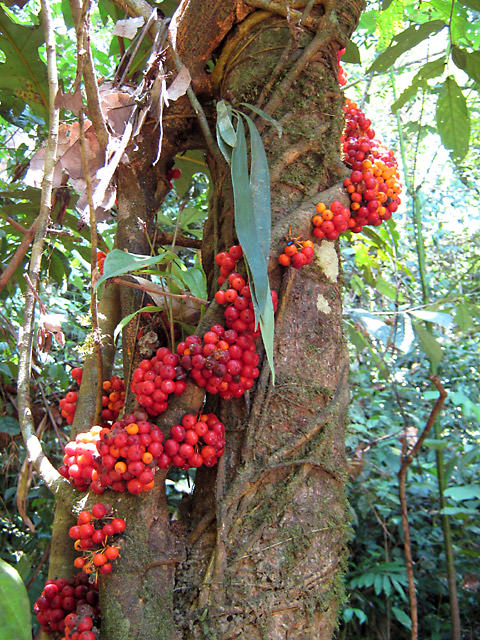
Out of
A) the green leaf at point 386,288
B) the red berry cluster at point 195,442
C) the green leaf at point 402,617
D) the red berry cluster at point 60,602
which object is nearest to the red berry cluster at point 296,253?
the red berry cluster at point 195,442

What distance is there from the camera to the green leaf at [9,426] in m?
1.96

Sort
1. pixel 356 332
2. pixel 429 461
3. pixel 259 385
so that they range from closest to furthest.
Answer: pixel 259 385 → pixel 356 332 → pixel 429 461

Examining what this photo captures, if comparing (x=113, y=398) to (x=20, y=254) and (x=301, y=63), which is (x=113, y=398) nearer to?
(x=20, y=254)

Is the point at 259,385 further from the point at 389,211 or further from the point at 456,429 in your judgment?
the point at 456,429

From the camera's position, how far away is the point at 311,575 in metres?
0.96

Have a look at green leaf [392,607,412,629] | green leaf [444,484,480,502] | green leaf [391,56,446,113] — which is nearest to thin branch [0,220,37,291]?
green leaf [391,56,446,113]

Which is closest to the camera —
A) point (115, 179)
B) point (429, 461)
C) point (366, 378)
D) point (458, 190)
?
point (115, 179)

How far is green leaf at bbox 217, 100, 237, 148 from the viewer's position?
107 cm

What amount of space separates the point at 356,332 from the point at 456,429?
5.39 feet

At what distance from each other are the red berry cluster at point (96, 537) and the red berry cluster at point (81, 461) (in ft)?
0.24

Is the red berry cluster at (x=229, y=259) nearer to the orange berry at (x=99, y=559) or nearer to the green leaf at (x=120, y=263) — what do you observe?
the green leaf at (x=120, y=263)

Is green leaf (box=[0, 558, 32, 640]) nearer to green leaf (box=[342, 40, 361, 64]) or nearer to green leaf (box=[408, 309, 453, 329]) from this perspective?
green leaf (box=[408, 309, 453, 329])

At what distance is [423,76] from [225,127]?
1.00 m

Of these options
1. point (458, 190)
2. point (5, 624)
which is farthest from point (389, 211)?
point (458, 190)
